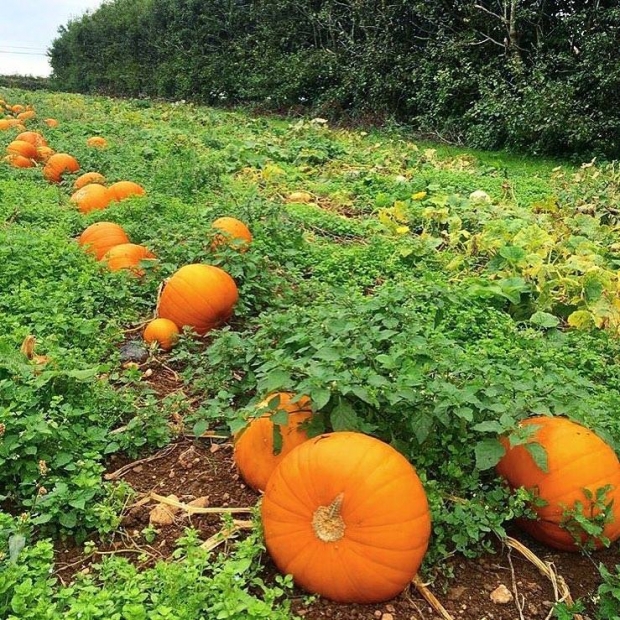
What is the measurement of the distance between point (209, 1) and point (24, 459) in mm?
25337

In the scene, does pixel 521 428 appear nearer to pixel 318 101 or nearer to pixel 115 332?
pixel 115 332

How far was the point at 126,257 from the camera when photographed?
4.99m

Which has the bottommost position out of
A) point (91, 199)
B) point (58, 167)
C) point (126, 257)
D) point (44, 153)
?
point (126, 257)

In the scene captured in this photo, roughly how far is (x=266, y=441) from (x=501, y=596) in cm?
109

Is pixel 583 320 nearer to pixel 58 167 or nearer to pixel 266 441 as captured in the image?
pixel 266 441

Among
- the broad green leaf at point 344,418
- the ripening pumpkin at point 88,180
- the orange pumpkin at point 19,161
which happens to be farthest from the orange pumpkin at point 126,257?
the orange pumpkin at point 19,161

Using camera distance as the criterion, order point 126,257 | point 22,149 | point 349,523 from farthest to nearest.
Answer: point 22,149
point 126,257
point 349,523

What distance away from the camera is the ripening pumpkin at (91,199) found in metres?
6.50

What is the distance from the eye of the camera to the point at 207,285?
4.32m

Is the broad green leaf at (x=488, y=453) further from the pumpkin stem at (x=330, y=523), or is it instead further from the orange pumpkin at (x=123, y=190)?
the orange pumpkin at (x=123, y=190)

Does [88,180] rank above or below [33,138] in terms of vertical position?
below

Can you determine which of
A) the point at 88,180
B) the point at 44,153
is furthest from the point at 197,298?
the point at 44,153

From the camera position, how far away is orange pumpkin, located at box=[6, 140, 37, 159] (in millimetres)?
8484

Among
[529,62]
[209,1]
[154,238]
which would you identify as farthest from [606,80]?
[209,1]
